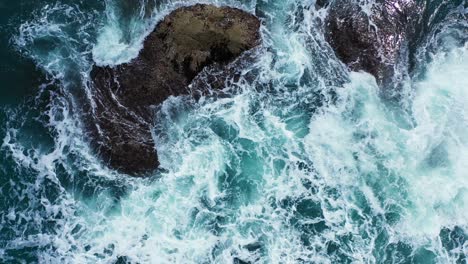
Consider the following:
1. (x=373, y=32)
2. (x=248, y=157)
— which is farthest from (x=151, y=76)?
(x=373, y=32)

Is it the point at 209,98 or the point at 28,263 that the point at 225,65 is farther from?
the point at 28,263

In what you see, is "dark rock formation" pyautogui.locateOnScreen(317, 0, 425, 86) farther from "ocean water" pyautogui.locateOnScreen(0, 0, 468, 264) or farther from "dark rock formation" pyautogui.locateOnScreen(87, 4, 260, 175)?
"dark rock formation" pyautogui.locateOnScreen(87, 4, 260, 175)

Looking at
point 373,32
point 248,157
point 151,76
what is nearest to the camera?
point 248,157

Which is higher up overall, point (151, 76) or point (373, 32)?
point (373, 32)

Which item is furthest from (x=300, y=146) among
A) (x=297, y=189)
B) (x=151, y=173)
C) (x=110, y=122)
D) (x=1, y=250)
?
(x=1, y=250)

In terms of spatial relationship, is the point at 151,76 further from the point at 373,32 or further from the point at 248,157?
the point at 373,32

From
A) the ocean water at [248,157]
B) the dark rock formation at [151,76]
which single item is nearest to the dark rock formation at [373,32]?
the ocean water at [248,157]
